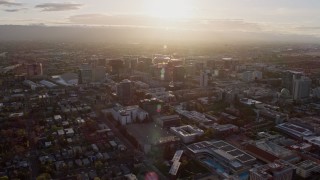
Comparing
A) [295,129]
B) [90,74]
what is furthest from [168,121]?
[90,74]

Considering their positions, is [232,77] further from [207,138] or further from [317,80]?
[207,138]

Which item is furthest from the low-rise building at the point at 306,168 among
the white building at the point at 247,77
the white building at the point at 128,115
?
the white building at the point at 247,77

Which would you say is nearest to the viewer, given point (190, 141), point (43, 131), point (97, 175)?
point (97, 175)

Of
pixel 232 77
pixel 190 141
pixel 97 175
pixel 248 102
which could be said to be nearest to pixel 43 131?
pixel 97 175

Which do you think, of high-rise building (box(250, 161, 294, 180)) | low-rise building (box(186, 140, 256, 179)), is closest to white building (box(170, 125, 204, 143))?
low-rise building (box(186, 140, 256, 179))

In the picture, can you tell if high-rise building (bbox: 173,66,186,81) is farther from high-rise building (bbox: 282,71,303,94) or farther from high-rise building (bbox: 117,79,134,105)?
high-rise building (bbox: 282,71,303,94)

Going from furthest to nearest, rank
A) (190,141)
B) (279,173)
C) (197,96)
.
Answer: (197,96)
(190,141)
(279,173)
